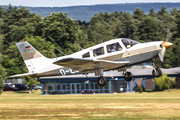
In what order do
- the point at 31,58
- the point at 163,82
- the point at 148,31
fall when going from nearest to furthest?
the point at 31,58
the point at 163,82
the point at 148,31

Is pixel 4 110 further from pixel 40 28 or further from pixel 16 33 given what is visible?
pixel 16 33

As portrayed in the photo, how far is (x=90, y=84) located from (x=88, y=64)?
123 feet

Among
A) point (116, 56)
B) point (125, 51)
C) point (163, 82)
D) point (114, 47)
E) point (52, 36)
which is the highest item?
point (52, 36)

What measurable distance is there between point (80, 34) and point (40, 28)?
28.3 m

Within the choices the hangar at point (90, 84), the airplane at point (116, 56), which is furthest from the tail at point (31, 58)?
the hangar at point (90, 84)

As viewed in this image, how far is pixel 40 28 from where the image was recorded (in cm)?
8775

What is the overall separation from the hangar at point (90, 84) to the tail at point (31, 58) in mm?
33026

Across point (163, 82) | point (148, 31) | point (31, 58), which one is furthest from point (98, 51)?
point (148, 31)

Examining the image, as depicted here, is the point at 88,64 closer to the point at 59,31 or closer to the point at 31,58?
the point at 31,58

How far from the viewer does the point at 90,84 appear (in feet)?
189

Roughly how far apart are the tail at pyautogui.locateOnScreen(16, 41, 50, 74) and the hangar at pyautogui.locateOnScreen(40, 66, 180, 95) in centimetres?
3303

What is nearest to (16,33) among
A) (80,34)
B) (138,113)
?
(80,34)

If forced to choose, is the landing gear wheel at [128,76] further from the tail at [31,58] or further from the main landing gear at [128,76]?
the tail at [31,58]

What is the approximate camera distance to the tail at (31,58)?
77.6 feet
